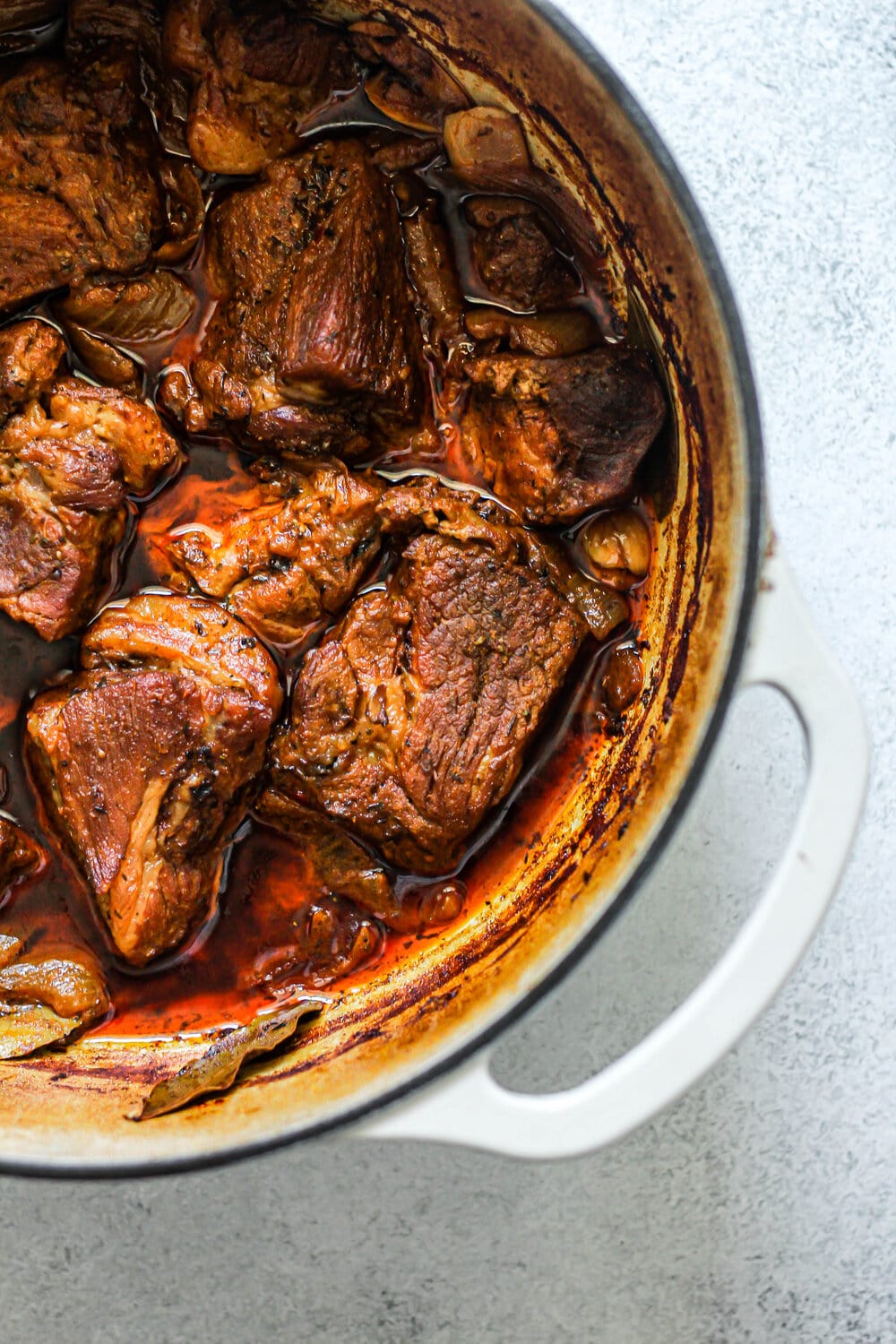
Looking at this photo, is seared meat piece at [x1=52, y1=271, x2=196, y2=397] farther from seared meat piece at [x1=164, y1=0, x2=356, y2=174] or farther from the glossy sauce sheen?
seared meat piece at [x1=164, y1=0, x2=356, y2=174]

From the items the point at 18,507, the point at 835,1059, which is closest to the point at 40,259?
the point at 18,507

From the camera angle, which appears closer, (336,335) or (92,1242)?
(336,335)

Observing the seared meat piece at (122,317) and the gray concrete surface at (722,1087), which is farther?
the gray concrete surface at (722,1087)

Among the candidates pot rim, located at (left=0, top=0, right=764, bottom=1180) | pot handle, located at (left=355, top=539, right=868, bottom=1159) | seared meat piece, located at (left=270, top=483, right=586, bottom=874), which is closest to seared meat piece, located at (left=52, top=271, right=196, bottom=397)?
seared meat piece, located at (left=270, top=483, right=586, bottom=874)

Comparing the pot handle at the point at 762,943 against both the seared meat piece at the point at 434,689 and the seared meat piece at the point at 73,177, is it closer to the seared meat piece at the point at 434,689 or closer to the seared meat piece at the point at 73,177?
the seared meat piece at the point at 434,689

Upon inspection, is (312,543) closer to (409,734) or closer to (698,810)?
(409,734)

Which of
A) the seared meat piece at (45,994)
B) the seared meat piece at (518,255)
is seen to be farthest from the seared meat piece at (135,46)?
the seared meat piece at (45,994)

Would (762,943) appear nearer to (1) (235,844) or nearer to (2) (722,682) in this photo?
(2) (722,682)

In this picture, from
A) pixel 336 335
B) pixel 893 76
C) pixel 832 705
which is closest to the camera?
pixel 832 705
